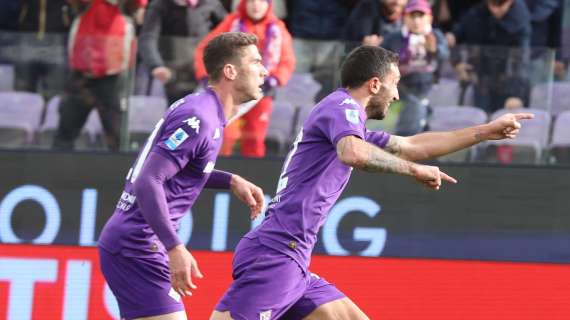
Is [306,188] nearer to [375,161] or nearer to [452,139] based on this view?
[375,161]

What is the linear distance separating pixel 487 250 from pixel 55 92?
10.4 feet

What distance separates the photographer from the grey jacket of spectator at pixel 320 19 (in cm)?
1030

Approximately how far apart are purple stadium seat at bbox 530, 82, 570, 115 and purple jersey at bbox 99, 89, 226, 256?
3.34m

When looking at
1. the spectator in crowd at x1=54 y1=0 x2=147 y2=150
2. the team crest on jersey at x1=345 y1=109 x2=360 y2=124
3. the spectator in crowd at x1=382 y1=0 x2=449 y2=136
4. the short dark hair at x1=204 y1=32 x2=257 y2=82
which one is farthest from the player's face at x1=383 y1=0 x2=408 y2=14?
the team crest on jersey at x1=345 y1=109 x2=360 y2=124

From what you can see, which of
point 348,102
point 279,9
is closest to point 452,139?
point 348,102

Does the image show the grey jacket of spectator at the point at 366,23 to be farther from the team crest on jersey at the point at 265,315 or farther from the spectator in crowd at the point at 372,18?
the team crest on jersey at the point at 265,315

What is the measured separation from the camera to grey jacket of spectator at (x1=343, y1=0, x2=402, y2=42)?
9.68m

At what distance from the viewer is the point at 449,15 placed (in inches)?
428

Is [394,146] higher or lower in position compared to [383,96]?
lower

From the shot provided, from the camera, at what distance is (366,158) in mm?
5508

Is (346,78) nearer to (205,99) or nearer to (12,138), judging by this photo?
(205,99)

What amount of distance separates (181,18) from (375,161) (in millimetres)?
4209

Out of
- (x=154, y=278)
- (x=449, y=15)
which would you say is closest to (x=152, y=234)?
(x=154, y=278)

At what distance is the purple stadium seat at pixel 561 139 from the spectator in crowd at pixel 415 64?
0.88 metres
